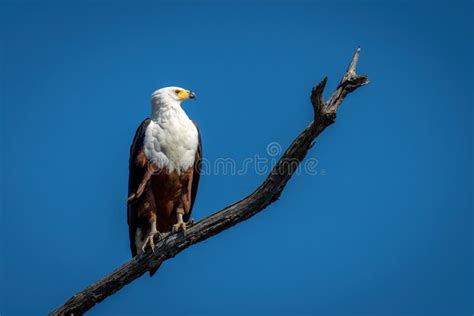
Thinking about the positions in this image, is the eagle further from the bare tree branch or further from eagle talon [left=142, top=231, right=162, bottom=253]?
the bare tree branch

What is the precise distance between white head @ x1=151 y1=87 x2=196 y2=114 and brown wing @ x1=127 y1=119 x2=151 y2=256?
0.26 m

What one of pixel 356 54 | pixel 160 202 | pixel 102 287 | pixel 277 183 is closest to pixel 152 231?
pixel 160 202

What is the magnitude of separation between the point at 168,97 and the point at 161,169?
3.31 ft

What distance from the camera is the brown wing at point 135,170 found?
7.93 metres

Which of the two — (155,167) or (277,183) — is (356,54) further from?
(155,167)

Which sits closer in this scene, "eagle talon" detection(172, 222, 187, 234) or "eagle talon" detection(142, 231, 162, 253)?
"eagle talon" detection(172, 222, 187, 234)

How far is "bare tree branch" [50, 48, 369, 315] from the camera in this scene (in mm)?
5539

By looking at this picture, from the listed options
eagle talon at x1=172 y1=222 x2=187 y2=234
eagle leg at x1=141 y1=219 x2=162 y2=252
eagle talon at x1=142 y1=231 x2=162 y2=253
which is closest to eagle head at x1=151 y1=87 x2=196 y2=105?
eagle leg at x1=141 y1=219 x2=162 y2=252

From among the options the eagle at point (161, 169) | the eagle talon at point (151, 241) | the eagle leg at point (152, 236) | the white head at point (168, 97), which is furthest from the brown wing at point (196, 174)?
the eagle talon at point (151, 241)

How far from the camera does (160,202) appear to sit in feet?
26.6

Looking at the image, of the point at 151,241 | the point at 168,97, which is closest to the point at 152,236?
the point at 151,241

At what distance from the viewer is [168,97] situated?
8320mm

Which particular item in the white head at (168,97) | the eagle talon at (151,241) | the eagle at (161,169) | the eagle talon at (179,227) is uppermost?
the white head at (168,97)

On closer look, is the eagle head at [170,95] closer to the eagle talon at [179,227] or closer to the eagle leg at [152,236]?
the eagle leg at [152,236]
